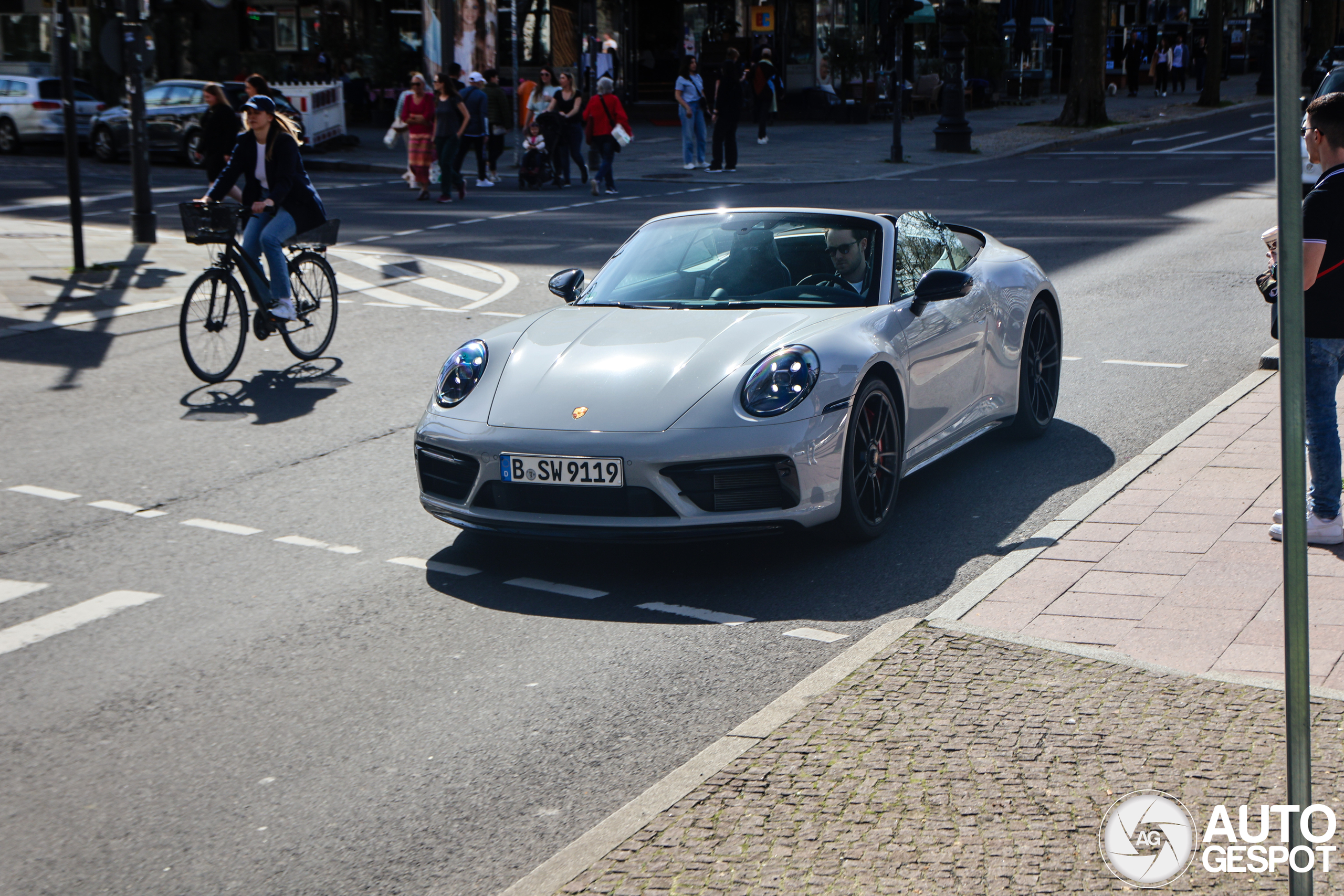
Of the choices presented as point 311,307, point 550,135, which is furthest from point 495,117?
point 311,307

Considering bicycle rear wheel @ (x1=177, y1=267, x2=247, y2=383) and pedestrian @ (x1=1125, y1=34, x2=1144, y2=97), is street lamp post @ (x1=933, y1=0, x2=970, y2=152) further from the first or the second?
pedestrian @ (x1=1125, y1=34, x2=1144, y2=97)

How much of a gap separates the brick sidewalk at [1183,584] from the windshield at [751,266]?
149 cm

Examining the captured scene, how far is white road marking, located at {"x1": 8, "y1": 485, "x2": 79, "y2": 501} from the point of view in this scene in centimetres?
692

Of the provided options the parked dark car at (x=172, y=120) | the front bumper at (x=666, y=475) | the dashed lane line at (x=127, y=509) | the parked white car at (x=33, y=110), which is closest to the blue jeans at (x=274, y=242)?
the dashed lane line at (x=127, y=509)

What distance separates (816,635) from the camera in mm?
5020

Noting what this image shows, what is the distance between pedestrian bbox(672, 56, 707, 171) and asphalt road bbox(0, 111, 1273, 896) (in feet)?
54.3

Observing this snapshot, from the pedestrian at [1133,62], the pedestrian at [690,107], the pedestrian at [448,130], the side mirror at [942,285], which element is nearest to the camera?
the side mirror at [942,285]

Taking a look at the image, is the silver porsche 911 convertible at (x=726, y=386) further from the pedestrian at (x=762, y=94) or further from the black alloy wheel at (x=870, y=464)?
the pedestrian at (x=762, y=94)

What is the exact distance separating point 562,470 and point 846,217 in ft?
7.09

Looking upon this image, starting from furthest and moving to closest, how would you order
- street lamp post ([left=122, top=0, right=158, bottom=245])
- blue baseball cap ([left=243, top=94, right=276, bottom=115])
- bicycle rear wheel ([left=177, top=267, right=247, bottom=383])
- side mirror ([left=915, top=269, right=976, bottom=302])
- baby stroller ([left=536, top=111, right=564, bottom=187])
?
1. baby stroller ([left=536, top=111, right=564, bottom=187])
2. street lamp post ([left=122, top=0, right=158, bottom=245])
3. blue baseball cap ([left=243, top=94, right=276, bottom=115])
4. bicycle rear wheel ([left=177, top=267, right=247, bottom=383])
5. side mirror ([left=915, top=269, right=976, bottom=302])

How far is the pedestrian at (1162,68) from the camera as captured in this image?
55.2m

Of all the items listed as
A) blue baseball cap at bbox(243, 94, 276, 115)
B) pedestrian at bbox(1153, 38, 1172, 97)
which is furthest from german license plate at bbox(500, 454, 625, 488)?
pedestrian at bbox(1153, 38, 1172, 97)

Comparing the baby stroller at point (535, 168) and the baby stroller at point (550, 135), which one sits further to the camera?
the baby stroller at point (535, 168)

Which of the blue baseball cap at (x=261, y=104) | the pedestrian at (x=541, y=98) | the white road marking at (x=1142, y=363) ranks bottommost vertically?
the white road marking at (x=1142, y=363)
